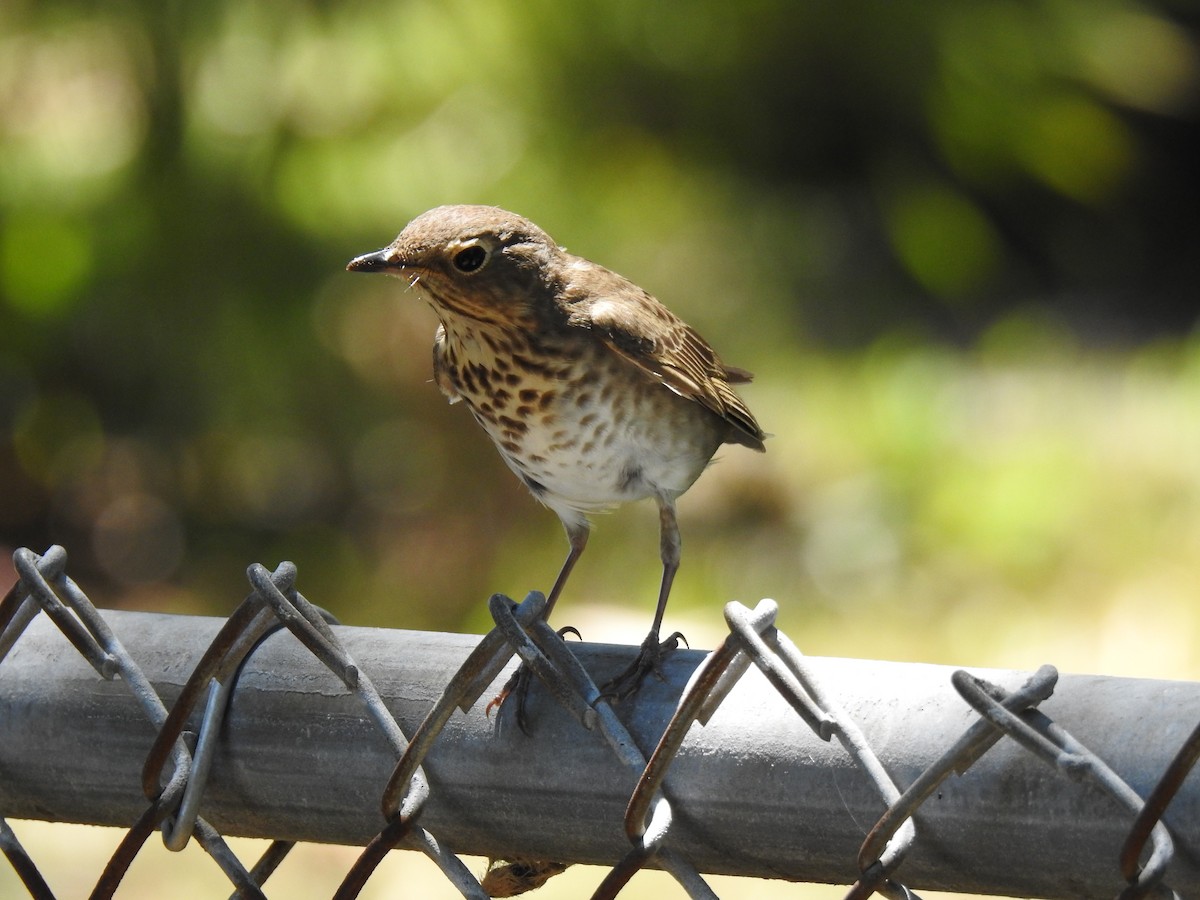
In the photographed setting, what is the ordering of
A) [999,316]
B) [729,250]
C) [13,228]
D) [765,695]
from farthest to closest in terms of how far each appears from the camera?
[999,316], [729,250], [13,228], [765,695]

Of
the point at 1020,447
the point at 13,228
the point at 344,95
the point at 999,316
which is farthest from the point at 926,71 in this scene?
the point at 13,228

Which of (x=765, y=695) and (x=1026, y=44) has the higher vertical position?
(x=1026, y=44)

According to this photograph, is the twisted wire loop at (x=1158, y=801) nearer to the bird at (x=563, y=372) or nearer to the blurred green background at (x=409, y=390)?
the bird at (x=563, y=372)

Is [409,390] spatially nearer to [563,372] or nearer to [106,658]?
[563,372]

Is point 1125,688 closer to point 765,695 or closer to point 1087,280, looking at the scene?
point 765,695

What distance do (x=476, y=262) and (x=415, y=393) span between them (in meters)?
3.13

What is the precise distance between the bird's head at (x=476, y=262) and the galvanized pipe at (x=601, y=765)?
0.90 metres

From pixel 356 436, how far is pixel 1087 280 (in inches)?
169

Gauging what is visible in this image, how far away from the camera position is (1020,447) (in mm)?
5402

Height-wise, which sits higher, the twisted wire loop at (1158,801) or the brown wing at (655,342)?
the twisted wire loop at (1158,801)

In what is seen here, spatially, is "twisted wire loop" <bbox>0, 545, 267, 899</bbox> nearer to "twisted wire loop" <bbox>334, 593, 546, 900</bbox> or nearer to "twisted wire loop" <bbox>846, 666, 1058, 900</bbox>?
"twisted wire loop" <bbox>334, 593, 546, 900</bbox>

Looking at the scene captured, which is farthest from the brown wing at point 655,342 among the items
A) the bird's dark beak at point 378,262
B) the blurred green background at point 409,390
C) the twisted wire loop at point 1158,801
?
the blurred green background at point 409,390

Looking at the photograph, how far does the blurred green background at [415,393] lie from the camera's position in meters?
4.92

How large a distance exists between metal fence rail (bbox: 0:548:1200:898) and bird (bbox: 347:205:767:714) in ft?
3.36
